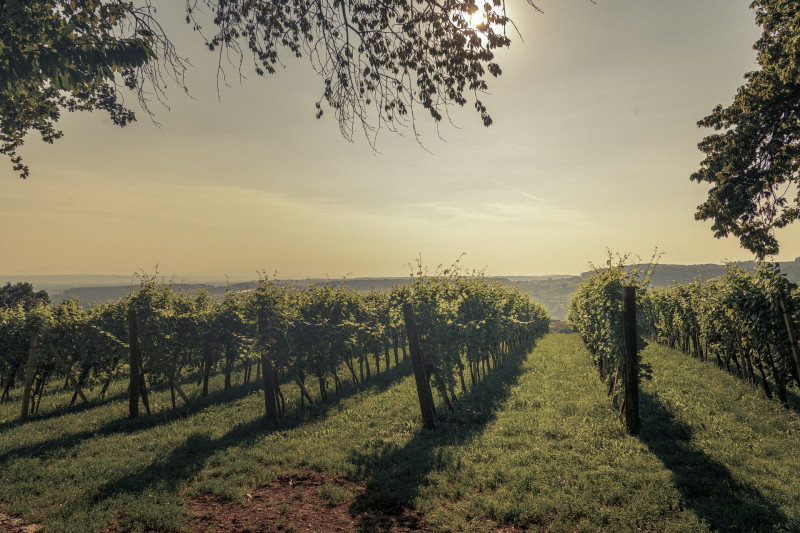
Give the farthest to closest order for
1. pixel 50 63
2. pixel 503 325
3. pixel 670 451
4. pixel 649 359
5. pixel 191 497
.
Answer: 1. pixel 503 325
2. pixel 649 359
3. pixel 670 451
4. pixel 191 497
5. pixel 50 63

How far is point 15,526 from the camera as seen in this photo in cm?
593

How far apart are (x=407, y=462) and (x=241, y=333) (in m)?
11.9

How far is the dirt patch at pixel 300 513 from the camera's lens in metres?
6.17

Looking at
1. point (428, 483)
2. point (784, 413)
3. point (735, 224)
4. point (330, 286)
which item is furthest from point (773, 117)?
point (330, 286)

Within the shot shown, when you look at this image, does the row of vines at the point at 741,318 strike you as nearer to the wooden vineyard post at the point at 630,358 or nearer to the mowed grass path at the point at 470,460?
the mowed grass path at the point at 470,460

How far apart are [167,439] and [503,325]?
17897 mm

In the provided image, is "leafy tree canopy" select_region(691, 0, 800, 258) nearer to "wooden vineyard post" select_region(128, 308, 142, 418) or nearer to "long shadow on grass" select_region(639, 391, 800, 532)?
"long shadow on grass" select_region(639, 391, 800, 532)

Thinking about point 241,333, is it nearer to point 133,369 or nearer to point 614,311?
point 133,369

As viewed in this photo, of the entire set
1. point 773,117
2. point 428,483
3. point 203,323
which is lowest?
point 428,483

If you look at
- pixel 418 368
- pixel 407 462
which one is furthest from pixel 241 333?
pixel 407 462

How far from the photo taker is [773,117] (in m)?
13.9

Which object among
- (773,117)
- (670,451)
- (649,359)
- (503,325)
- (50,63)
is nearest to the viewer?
(50,63)

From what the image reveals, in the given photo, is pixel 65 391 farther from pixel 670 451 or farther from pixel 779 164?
pixel 779 164

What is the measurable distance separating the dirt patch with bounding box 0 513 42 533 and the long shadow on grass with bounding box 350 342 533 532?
5.05 meters
